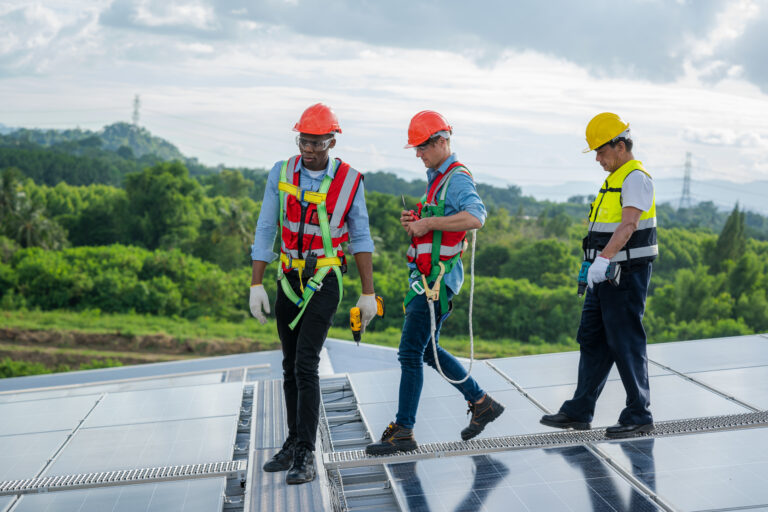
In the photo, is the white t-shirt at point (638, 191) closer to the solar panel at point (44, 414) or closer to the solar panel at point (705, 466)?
the solar panel at point (705, 466)

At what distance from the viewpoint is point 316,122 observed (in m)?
4.16

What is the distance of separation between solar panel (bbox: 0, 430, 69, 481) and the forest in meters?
41.6

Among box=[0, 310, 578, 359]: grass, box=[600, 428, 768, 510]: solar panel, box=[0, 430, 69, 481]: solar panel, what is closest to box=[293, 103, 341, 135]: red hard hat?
box=[600, 428, 768, 510]: solar panel

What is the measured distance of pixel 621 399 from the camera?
5.60 m

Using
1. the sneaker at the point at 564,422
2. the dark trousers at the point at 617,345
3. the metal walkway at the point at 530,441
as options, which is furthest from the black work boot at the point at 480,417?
the dark trousers at the point at 617,345

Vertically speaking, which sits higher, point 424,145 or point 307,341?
point 424,145

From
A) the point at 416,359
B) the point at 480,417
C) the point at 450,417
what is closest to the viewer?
the point at 416,359

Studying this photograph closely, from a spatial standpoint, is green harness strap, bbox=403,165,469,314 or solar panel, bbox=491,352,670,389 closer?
green harness strap, bbox=403,165,469,314

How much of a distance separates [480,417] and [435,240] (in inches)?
50.7

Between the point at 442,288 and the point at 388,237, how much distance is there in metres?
56.7

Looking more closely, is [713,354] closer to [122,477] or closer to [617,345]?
[617,345]

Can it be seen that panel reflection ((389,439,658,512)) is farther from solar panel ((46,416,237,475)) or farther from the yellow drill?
solar panel ((46,416,237,475))

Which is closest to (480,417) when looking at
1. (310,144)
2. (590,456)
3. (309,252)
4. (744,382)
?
(590,456)

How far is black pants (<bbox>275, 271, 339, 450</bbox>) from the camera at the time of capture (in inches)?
169
